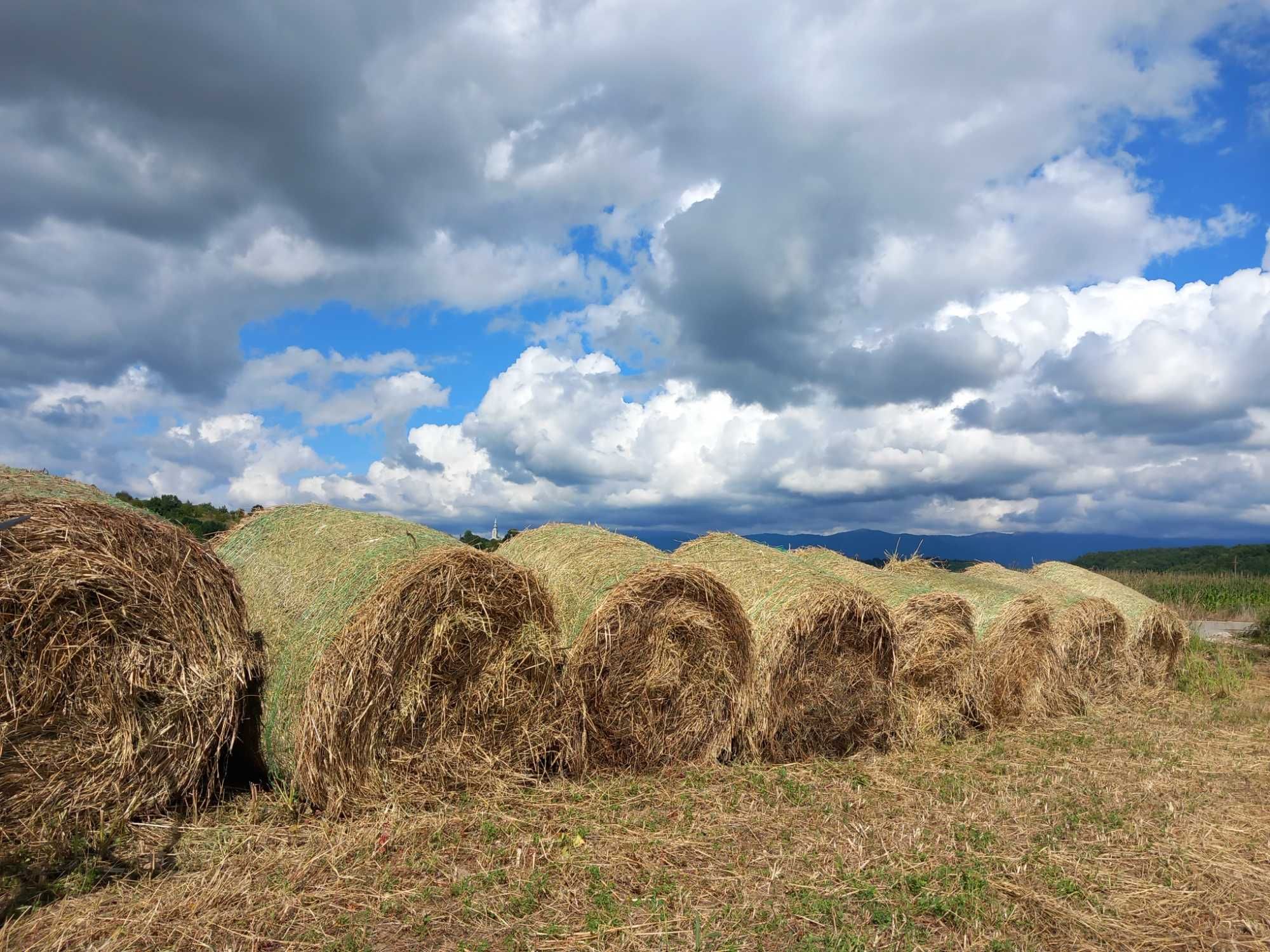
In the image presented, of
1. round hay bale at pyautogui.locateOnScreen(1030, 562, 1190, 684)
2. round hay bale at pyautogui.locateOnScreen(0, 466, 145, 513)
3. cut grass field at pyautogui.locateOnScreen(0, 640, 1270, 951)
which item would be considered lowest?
cut grass field at pyautogui.locateOnScreen(0, 640, 1270, 951)

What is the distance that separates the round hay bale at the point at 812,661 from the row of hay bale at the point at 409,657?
25mm

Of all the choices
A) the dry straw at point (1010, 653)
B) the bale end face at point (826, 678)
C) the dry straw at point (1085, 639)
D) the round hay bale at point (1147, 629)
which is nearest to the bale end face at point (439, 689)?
the bale end face at point (826, 678)

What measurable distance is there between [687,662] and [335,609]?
3.07m

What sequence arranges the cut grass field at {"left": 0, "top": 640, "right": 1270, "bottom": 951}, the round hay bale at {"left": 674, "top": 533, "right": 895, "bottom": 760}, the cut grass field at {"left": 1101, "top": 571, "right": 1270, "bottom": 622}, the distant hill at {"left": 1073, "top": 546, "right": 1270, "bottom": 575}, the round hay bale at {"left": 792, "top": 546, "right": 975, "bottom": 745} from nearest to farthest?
1. the cut grass field at {"left": 0, "top": 640, "right": 1270, "bottom": 951}
2. the round hay bale at {"left": 674, "top": 533, "right": 895, "bottom": 760}
3. the round hay bale at {"left": 792, "top": 546, "right": 975, "bottom": 745}
4. the cut grass field at {"left": 1101, "top": 571, "right": 1270, "bottom": 622}
5. the distant hill at {"left": 1073, "top": 546, "right": 1270, "bottom": 575}

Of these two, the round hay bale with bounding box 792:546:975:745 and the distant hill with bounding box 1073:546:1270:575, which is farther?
the distant hill with bounding box 1073:546:1270:575

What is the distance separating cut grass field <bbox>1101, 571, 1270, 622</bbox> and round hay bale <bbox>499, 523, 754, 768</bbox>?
64.5ft

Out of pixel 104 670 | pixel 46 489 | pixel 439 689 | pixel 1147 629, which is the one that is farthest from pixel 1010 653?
pixel 46 489

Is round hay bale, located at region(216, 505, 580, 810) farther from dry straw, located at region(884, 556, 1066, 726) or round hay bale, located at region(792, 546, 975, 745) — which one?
dry straw, located at region(884, 556, 1066, 726)

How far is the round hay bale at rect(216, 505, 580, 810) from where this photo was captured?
570 cm

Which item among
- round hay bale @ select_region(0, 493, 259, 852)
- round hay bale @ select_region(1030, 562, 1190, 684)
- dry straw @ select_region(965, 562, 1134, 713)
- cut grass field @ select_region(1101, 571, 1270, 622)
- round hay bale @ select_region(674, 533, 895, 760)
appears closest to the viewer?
round hay bale @ select_region(0, 493, 259, 852)

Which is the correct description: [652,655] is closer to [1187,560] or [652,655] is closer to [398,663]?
[398,663]

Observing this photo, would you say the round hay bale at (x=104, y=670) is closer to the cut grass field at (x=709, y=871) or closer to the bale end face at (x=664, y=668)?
the cut grass field at (x=709, y=871)

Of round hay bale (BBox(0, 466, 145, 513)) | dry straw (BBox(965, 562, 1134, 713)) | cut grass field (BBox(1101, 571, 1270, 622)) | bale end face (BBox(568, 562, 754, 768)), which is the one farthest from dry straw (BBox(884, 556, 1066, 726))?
cut grass field (BBox(1101, 571, 1270, 622))

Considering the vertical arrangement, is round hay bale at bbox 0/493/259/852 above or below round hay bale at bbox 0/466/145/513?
below
